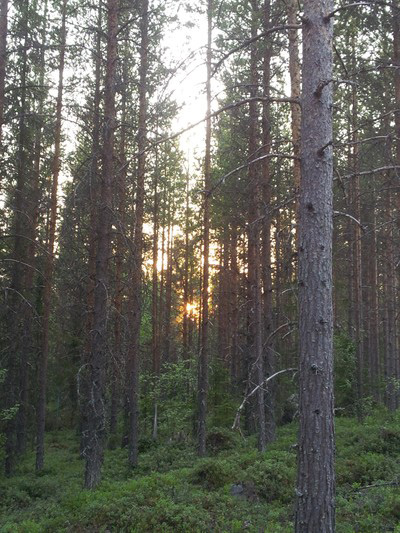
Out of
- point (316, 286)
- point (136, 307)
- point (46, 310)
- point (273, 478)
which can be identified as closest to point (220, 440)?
point (136, 307)

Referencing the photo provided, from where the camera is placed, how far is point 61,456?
19828 millimetres

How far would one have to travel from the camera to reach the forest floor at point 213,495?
328 inches

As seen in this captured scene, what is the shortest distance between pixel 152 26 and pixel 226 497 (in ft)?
44.3

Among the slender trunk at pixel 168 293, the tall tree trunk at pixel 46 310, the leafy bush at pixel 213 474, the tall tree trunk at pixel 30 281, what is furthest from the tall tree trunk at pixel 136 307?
the slender trunk at pixel 168 293

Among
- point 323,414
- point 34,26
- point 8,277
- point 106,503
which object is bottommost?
point 106,503

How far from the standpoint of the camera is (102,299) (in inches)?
435

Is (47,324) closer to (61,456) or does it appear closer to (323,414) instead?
(61,456)

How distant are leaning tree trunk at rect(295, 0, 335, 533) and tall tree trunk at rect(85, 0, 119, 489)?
6.22m

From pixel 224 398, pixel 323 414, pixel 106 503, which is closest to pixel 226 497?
pixel 106 503

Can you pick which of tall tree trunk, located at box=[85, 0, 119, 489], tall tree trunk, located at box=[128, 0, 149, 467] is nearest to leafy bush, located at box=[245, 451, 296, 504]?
tall tree trunk, located at box=[85, 0, 119, 489]

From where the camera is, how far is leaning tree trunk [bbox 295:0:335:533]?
460 cm

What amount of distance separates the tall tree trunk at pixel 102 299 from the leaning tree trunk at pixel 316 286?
622 cm

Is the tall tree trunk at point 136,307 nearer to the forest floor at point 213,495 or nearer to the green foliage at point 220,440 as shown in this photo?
the forest floor at point 213,495

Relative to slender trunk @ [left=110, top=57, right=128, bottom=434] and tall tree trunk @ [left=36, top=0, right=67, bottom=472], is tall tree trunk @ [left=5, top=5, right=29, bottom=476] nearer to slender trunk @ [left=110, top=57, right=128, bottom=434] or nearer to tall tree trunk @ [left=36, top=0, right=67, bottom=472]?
tall tree trunk @ [left=36, top=0, right=67, bottom=472]
